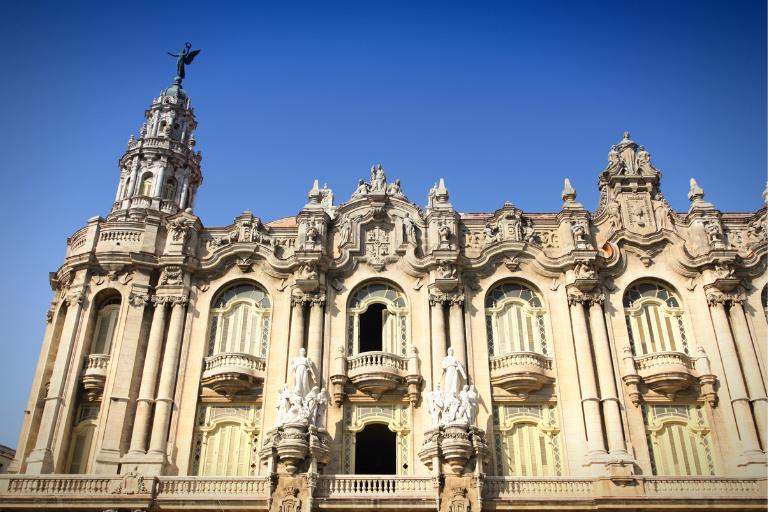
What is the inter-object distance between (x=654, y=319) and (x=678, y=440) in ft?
15.4

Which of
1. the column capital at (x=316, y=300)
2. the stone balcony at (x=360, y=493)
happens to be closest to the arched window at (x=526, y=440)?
the stone balcony at (x=360, y=493)

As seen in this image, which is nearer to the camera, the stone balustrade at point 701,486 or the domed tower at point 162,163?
the stone balustrade at point 701,486

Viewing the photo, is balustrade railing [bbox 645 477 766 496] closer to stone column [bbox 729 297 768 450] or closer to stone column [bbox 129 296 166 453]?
stone column [bbox 729 297 768 450]

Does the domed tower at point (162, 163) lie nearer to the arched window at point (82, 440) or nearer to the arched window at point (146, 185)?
the arched window at point (146, 185)

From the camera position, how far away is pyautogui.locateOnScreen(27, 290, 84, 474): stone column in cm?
2581

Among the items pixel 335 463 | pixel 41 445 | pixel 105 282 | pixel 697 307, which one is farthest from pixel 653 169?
pixel 41 445

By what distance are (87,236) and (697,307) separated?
23.9 metres

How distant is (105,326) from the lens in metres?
29.5

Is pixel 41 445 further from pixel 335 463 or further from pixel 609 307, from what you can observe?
pixel 609 307

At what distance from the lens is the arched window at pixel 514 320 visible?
94.1 feet

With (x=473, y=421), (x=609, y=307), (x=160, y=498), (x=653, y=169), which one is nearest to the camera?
(x=160, y=498)

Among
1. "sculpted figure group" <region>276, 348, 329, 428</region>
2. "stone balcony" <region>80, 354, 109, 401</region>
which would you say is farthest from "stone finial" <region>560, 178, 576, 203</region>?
"stone balcony" <region>80, 354, 109, 401</region>

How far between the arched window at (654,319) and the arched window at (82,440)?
782 inches

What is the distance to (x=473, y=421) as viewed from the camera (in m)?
25.7
